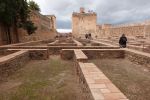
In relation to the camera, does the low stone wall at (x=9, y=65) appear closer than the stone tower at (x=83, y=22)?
Yes

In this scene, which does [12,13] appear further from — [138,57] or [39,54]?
[138,57]

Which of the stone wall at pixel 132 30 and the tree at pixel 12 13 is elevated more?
the tree at pixel 12 13

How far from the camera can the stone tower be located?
146ft

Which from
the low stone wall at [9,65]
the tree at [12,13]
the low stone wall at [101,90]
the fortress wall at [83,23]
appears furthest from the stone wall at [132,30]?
the low stone wall at [101,90]

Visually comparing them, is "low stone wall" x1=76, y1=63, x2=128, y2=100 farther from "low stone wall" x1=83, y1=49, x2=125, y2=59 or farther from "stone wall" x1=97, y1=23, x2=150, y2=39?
"stone wall" x1=97, y1=23, x2=150, y2=39

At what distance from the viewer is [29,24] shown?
19.7 meters

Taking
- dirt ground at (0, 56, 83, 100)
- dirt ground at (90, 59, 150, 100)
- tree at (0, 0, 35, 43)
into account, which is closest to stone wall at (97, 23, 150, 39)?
tree at (0, 0, 35, 43)

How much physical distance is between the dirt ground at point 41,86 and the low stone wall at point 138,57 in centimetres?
336

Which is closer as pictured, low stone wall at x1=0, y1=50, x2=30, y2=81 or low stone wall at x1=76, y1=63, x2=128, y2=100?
low stone wall at x1=76, y1=63, x2=128, y2=100

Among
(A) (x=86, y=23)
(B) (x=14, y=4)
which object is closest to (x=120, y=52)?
(B) (x=14, y=4)

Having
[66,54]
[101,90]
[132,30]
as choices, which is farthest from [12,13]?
[132,30]

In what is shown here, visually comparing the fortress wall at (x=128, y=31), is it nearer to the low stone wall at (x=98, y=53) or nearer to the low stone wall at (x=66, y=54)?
the low stone wall at (x=98, y=53)

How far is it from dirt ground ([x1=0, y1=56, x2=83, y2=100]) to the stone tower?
1492 inches

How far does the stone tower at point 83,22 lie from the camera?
44.5 m
